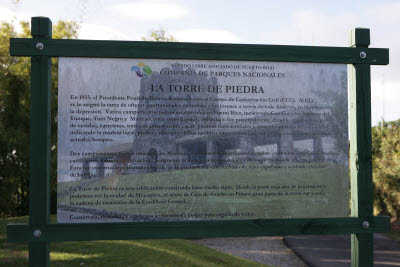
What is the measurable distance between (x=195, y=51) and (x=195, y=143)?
1.06 metres

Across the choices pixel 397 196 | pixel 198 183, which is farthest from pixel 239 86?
pixel 397 196

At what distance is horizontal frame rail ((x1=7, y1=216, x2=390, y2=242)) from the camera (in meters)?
3.93

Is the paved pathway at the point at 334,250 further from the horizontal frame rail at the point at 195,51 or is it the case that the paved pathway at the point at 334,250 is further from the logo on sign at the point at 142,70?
the logo on sign at the point at 142,70

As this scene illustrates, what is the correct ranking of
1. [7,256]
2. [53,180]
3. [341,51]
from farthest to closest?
[53,180], [7,256], [341,51]

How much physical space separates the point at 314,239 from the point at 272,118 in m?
12.9

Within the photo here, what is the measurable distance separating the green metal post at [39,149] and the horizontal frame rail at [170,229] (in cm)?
12

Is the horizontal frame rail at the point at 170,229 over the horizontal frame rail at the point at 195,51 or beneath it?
beneath

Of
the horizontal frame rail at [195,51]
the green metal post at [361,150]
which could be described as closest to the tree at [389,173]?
the green metal post at [361,150]

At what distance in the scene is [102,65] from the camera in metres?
4.18

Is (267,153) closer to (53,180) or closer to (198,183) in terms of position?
(198,183)

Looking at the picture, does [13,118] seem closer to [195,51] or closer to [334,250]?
[334,250]

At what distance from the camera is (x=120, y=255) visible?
24.8 ft

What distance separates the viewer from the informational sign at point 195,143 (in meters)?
4.05

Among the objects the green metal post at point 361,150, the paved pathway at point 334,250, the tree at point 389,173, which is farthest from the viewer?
the tree at point 389,173
